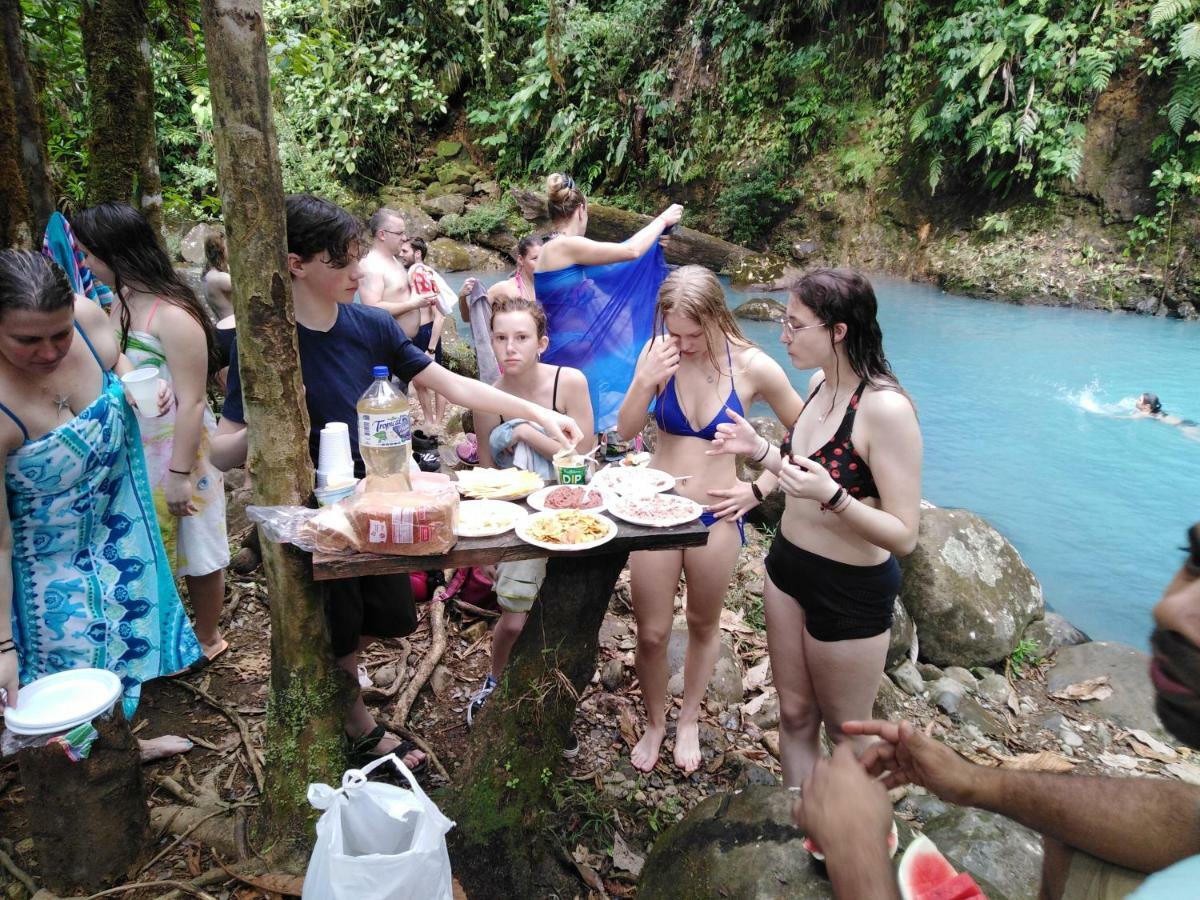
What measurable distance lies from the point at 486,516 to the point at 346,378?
793 millimetres

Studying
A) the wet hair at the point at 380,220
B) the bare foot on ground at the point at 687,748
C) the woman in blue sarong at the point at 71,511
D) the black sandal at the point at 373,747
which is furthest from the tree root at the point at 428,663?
the wet hair at the point at 380,220

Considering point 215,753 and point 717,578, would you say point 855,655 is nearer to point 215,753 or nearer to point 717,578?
point 717,578

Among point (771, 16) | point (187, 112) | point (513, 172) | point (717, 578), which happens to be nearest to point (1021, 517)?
point (717, 578)

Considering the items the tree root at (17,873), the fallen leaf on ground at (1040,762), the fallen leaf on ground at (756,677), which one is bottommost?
the fallen leaf on ground at (1040,762)

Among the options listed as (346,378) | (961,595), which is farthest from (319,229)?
(961,595)

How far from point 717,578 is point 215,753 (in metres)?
2.20

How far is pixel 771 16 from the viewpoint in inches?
691

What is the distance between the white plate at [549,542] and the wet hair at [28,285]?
5.19 feet

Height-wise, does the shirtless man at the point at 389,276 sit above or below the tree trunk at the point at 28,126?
below

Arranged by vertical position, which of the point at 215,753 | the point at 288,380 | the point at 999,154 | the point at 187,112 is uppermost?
the point at 187,112

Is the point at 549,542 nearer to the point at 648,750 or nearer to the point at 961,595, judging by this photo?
the point at 648,750

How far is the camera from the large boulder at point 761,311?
12.6m

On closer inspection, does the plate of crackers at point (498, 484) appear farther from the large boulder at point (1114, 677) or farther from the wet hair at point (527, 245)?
the large boulder at point (1114, 677)

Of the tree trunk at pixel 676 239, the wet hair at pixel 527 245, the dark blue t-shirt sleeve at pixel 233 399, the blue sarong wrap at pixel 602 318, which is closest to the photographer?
the dark blue t-shirt sleeve at pixel 233 399
